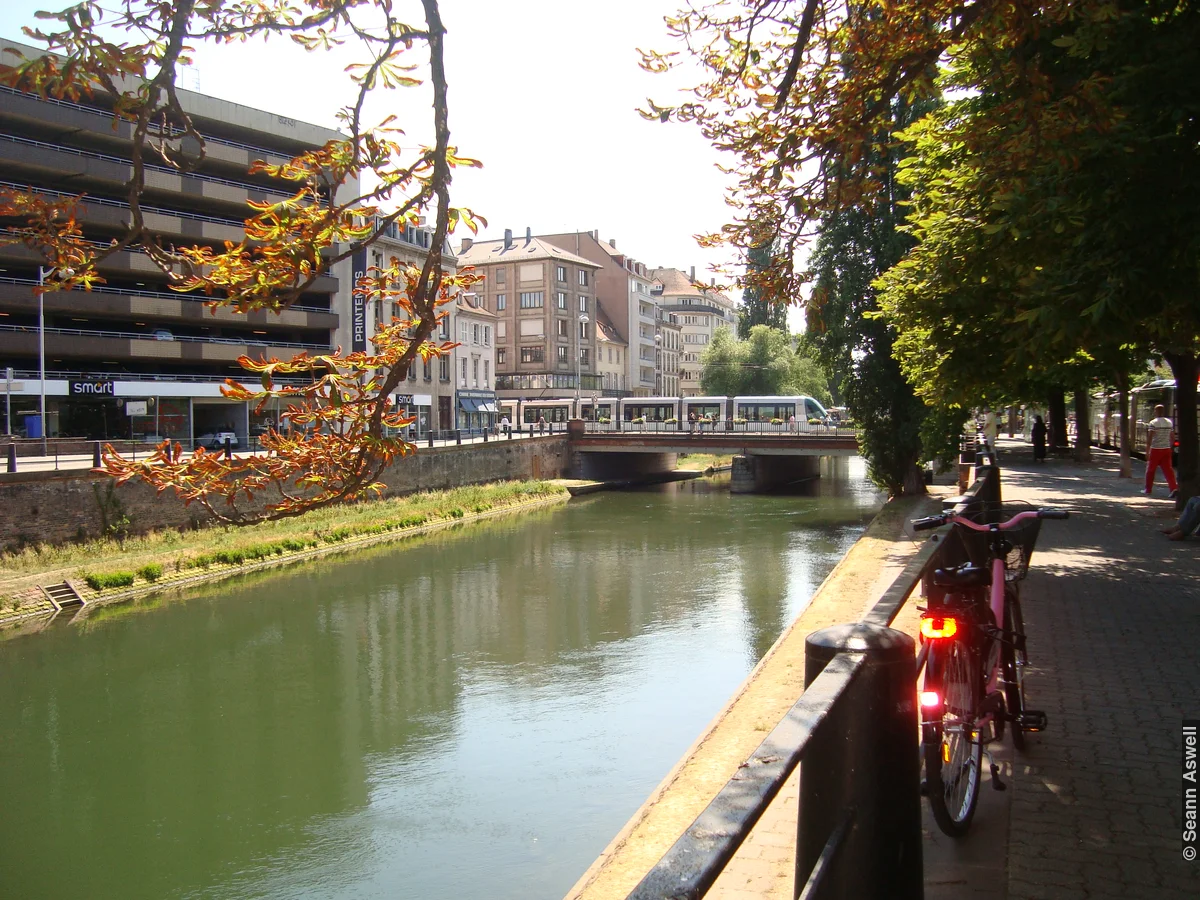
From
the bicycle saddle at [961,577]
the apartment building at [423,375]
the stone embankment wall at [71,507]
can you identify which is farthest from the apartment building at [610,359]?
the bicycle saddle at [961,577]

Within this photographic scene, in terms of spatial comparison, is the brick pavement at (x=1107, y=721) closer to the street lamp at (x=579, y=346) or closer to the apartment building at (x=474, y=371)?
the apartment building at (x=474, y=371)

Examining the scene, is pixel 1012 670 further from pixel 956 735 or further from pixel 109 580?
pixel 109 580

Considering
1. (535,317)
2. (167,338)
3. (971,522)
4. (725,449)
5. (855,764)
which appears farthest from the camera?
(535,317)

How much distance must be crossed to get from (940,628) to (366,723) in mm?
11548

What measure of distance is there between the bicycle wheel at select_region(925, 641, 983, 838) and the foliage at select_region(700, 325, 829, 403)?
65049 mm

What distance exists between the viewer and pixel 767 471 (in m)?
54.5

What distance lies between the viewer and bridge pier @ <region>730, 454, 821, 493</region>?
167 feet

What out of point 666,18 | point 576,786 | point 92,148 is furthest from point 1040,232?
point 92,148

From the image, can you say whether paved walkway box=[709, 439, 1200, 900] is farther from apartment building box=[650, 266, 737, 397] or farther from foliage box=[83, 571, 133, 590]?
apartment building box=[650, 266, 737, 397]

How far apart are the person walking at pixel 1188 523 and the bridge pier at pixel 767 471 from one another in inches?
1450

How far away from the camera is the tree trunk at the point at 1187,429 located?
15383 mm

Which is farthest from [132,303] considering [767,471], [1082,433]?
[1082,433]

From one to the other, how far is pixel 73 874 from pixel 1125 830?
9665 mm

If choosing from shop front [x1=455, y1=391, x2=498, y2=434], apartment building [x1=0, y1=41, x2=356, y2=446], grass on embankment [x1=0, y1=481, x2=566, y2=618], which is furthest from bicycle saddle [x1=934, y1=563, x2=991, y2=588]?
shop front [x1=455, y1=391, x2=498, y2=434]
